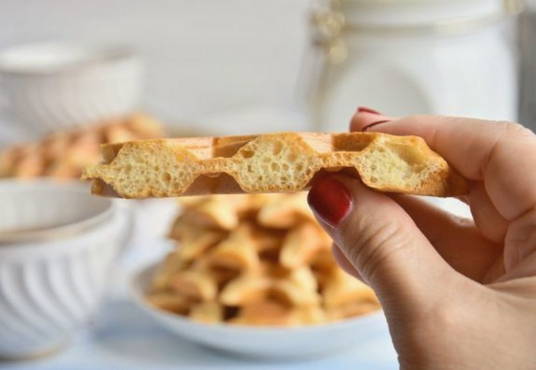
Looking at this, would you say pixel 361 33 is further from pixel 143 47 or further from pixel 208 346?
pixel 143 47

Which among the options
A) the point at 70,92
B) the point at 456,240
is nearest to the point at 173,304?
the point at 456,240

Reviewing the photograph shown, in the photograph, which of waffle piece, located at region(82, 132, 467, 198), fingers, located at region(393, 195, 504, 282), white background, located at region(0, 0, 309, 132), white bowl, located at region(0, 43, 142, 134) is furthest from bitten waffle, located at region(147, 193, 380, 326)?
white background, located at region(0, 0, 309, 132)

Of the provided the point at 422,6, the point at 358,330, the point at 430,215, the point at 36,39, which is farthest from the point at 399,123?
the point at 36,39

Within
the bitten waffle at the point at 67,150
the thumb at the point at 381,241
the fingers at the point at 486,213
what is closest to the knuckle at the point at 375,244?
the thumb at the point at 381,241

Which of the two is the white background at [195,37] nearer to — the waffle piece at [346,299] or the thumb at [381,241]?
the waffle piece at [346,299]

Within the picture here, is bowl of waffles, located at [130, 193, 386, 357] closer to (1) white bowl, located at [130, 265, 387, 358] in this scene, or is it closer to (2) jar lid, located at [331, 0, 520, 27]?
(1) white bowl, located at [130, 265, 387, 358]

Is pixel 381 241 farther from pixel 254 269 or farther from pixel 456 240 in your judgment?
pixel 254 269

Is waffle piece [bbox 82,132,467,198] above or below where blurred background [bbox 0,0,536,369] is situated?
above
